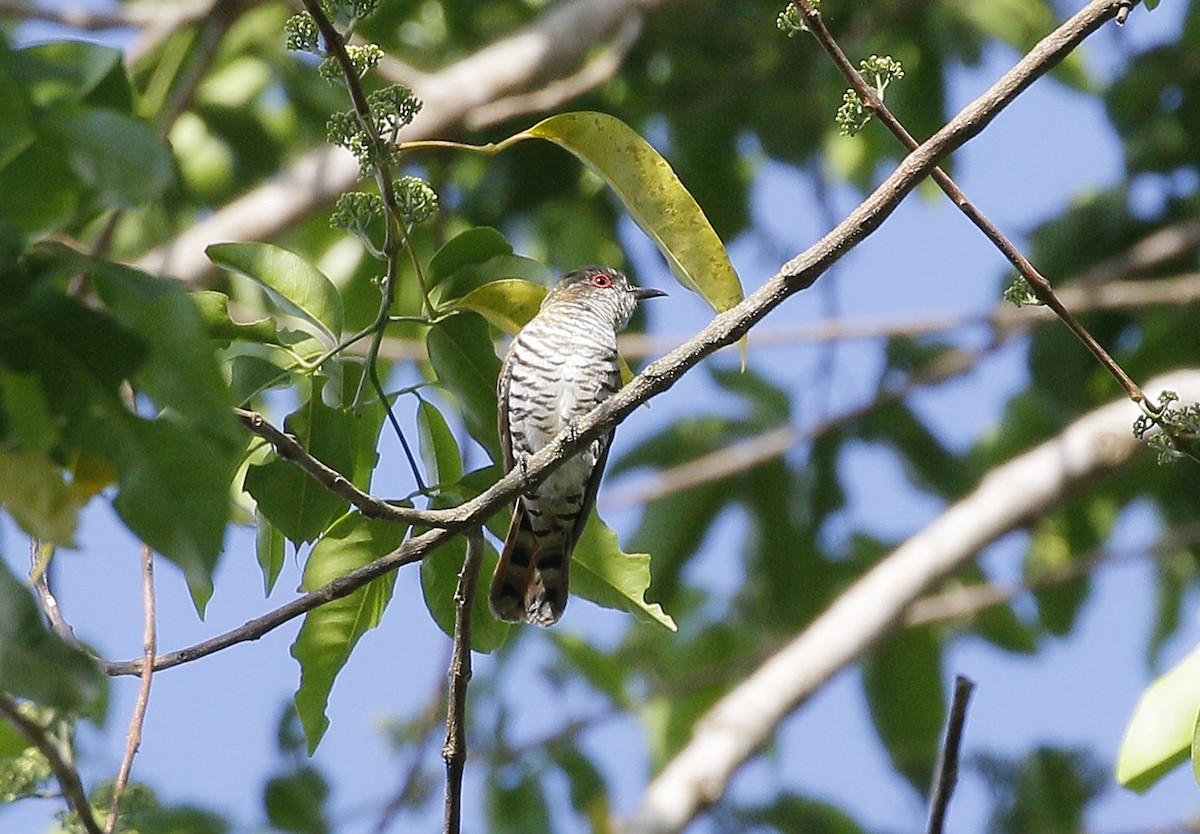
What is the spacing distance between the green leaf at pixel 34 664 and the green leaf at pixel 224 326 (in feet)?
2.21

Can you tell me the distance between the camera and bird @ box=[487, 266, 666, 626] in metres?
3.62

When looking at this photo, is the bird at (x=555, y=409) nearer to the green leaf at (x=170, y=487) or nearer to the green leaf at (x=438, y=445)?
the green leaf at (x=438, y=445)


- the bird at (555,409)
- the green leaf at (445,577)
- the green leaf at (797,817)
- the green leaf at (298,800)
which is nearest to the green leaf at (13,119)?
the green leaf at (445,577)

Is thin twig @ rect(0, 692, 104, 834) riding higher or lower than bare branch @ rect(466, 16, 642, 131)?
lower

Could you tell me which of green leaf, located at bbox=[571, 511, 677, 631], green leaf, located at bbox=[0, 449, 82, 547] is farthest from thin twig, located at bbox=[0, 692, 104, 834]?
green leaf, located at bbox=[571, 511, 677, 631]

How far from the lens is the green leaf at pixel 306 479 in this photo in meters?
2.03

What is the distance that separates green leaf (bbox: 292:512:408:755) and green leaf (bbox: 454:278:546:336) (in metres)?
0.37

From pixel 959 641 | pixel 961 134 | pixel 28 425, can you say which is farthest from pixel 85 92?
pixel 959 641

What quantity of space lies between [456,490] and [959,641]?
5.20 m

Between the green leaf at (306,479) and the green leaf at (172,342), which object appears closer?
the green leaf at (172,342)

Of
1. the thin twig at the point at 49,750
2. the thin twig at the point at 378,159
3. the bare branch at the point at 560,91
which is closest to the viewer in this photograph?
the thin twig at the point at 49,750

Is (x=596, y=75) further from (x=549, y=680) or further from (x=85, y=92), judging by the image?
(x=85, y=92)

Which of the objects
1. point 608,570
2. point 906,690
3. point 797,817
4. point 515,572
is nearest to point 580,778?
point 797,817

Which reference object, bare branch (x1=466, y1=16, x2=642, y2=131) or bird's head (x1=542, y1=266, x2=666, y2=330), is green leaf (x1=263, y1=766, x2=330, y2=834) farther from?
bare branch (x1=466, y1=16, x2=642, y2=131)
